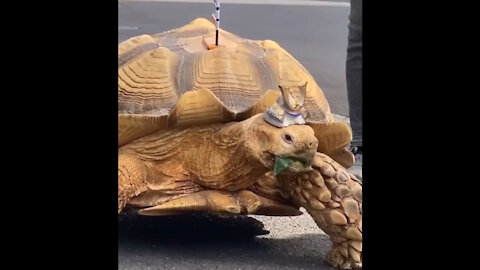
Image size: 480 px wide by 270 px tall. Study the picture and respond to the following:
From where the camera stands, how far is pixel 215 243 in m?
1.50

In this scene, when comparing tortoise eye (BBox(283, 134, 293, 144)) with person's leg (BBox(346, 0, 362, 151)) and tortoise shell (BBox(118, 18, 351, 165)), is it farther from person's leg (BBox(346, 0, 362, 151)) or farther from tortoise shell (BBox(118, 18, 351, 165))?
person's leg (BBox(346, 0, 362, 151))

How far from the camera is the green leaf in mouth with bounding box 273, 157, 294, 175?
136 cm

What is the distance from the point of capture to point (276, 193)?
59.3 inches

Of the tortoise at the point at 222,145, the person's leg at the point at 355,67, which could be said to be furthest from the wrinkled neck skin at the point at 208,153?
the person's leg at the point at 355,67

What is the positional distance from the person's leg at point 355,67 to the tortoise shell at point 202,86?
0.43 metres

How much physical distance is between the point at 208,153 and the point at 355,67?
→ 2.28 ft

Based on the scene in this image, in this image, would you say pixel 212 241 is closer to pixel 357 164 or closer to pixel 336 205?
pixel 336 205

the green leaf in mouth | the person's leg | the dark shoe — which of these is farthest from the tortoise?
the person's leg

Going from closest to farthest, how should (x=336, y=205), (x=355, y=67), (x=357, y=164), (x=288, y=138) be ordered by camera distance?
(x=288, y=138), (x=336, y=205), (x=357, y=164), (x=355, y=67)

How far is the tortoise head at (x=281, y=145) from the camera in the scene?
1.34 m

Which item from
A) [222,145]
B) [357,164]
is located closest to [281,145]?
[222,145]
